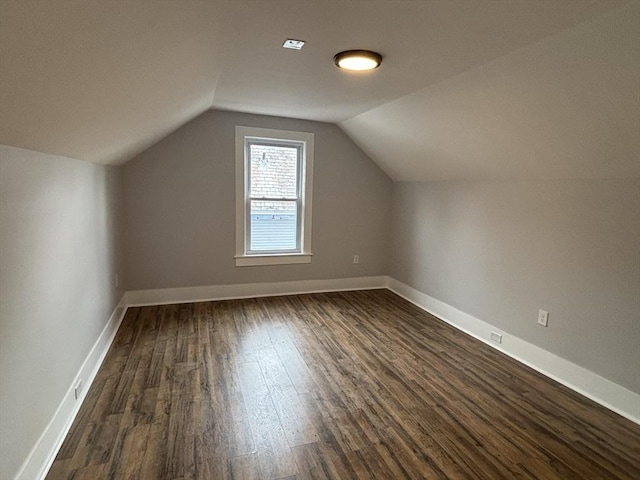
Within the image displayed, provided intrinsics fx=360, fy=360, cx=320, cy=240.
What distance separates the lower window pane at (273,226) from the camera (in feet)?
14.9

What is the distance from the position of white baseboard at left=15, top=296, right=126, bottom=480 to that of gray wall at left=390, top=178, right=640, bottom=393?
3322 mm

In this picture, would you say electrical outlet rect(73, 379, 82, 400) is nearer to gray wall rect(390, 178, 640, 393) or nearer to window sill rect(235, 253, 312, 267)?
window sill rect(235, 253, 312, 267)

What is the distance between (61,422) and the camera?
6.44 ft

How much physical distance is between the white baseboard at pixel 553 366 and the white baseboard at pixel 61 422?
10.7 ft

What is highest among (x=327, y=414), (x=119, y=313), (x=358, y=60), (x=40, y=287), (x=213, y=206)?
(x=358, y=60)

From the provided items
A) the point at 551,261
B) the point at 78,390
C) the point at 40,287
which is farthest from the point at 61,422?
the point at 551,261

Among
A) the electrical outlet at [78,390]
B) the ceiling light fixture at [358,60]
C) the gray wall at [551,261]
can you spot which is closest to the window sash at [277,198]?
the gray wall at [551,261]

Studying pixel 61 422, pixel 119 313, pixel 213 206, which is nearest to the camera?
pixel 61 422

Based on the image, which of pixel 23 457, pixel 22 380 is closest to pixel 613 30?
pixel 22 380

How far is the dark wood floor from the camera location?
1.84 m

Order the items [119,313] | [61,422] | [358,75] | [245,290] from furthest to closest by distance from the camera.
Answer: [245,290] < [119,313] < [358,75] < [61,422]

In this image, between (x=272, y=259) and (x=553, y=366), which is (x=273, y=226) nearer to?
(x=272, y=259)

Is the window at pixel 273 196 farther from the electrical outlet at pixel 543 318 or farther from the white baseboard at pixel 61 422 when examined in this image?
the electrical outlet at pixel 543 318

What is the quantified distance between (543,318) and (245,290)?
319 centimetres
